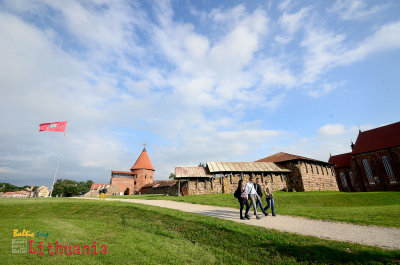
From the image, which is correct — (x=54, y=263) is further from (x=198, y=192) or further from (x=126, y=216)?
(x=198, y=192)

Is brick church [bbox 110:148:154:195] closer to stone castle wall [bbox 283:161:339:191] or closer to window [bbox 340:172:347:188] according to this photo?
stone castle wall [bbox 283:161:339:191]

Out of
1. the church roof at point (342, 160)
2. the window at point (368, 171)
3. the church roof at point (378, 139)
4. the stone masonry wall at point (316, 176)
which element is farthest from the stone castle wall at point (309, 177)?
the church roof at point (342, 160)

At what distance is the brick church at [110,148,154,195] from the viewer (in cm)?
4984

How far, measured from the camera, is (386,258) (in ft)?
13.7

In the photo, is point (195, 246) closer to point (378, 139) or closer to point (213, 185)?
point (213, 185)

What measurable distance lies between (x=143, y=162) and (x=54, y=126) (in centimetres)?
2992

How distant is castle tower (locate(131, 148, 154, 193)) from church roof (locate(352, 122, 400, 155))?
50.2 meters

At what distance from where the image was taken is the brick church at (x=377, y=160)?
32156 millimetres

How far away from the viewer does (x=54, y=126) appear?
24250mm

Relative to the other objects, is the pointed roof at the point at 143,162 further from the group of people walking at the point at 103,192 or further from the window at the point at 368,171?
the window at the point at 368,171

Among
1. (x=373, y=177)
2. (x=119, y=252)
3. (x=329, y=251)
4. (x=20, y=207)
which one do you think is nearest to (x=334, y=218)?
(x=329, y=251)

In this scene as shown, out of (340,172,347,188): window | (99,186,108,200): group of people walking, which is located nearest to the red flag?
(99,186,108,200): group of people walking

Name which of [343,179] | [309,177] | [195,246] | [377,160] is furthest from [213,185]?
[343,179]

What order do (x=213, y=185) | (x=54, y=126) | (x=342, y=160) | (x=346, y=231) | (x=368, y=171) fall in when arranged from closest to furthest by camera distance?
(x=346, y=231)
(x=213, y=185)
(x=54, y=126)
(x=368, y=171)
(x=342, y=160)
